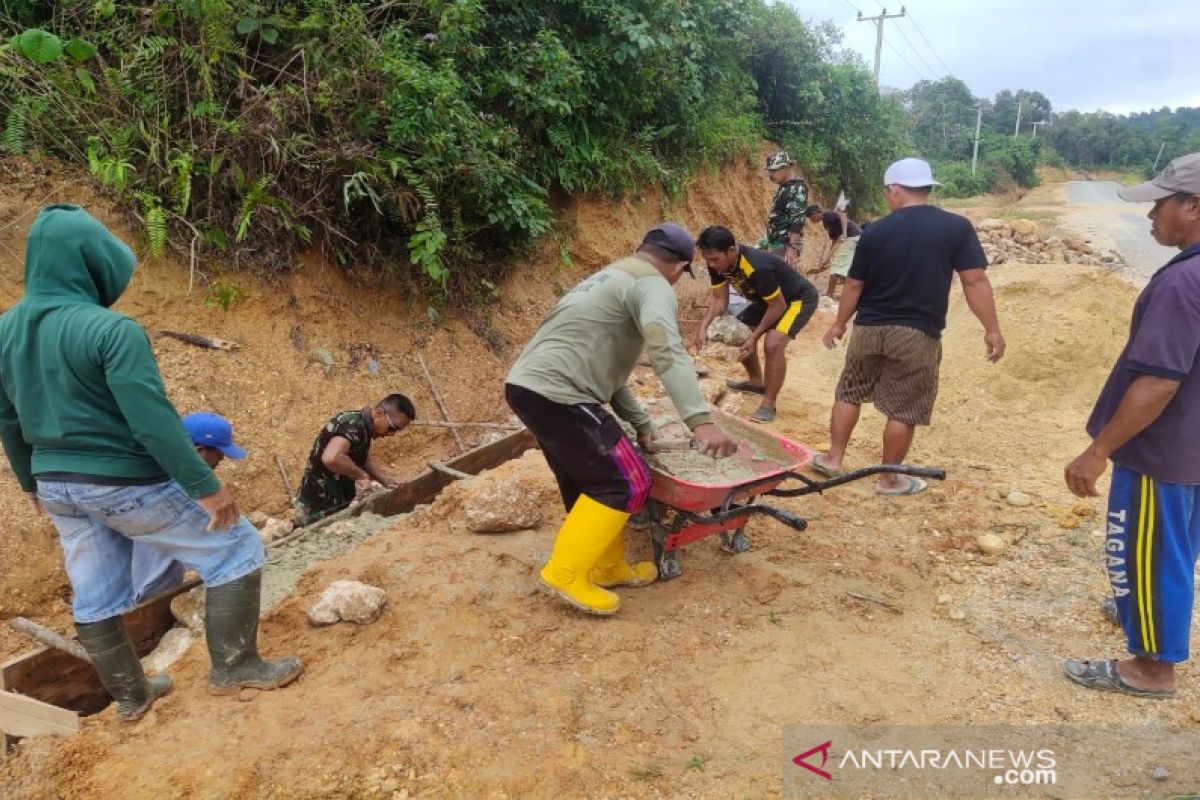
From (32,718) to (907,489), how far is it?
435cm

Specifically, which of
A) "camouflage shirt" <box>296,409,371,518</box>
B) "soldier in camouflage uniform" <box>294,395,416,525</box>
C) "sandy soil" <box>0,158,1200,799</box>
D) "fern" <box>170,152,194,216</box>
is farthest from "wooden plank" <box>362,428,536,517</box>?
"fern" <box>170,152,194,216</box>

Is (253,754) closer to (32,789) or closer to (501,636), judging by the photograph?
(32,789)

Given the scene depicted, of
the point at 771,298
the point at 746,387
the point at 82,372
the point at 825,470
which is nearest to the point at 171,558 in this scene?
the point at 82,372

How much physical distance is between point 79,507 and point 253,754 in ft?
3.24

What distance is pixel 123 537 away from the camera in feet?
8.53

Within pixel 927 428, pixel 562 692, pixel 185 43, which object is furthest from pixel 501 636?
pixel 185 43

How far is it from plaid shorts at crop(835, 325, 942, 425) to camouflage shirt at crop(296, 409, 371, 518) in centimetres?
296

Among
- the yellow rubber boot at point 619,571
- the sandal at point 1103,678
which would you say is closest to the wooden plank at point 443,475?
the yellow rubber boot at point 619,571

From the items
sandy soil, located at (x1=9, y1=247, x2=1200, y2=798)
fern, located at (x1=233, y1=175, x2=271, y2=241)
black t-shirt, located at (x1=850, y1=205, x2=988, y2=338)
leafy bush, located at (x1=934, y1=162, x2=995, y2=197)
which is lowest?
sandy soil, located at (x1=9, y1=247, x2=1200, y2=798)

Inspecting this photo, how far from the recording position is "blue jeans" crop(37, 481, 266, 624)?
7.77 feet

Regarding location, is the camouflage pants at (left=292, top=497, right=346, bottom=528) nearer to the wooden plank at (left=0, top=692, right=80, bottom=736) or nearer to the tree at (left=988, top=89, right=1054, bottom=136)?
the wooden plank at (left=0, top=692, right=80, bottom=736)

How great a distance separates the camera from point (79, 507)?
2.38 m

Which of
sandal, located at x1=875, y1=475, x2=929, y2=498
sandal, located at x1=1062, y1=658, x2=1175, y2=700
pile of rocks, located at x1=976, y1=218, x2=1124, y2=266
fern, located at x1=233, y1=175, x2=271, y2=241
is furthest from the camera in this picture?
pile of rocks, located at x1=976, y1=218, x2=1124, y2=266

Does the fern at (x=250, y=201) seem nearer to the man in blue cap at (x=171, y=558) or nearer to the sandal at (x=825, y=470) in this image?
the man in blue cap at (x=171, y=558)
